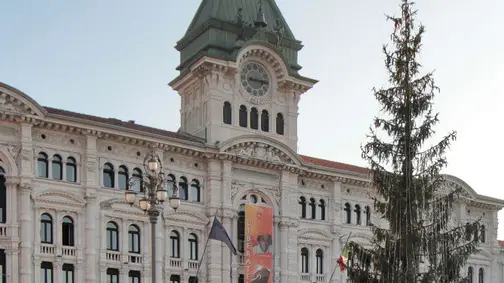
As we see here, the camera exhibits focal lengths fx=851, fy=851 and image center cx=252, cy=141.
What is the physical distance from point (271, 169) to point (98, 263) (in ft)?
38.8

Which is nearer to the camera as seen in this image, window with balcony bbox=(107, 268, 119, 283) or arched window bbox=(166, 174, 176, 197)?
window with balcony bbox=(107, 268, 119, 283)

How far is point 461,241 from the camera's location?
29.4 metres

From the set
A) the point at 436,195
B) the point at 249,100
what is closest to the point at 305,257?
the point at 249,100

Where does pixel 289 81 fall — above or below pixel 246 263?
above

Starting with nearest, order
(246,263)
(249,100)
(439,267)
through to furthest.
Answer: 1. (439,267)
2. (246,263)
3. (249,100)

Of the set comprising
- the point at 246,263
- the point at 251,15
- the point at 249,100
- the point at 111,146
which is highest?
the point at 251,15

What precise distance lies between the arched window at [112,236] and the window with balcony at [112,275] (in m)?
1.05

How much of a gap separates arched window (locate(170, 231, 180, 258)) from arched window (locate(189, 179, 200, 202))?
2091 millimetres

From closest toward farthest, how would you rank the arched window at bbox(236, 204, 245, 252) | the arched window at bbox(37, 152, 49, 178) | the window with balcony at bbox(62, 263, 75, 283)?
the arched window at bbox(37, 152, 49, 178)
the window with balcony at bbox(62, 263, 75, 283)
the arched window at bbox(236, 204, 245, 252)

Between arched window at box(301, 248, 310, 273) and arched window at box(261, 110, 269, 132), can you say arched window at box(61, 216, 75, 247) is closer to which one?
arched window at box(261, 110, 269, 132)

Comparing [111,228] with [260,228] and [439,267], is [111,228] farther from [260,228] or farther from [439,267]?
[439,267]

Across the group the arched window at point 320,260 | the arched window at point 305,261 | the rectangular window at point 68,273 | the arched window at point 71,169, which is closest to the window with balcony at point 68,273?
the rectangular window at point 68,273

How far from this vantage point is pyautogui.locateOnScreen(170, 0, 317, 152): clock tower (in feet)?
155

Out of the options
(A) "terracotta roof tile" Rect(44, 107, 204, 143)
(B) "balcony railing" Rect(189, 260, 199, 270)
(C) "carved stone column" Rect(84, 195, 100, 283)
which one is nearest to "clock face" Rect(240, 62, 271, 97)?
(A) "terracotta roof tile" Rect(44, 107, 204, 143)
